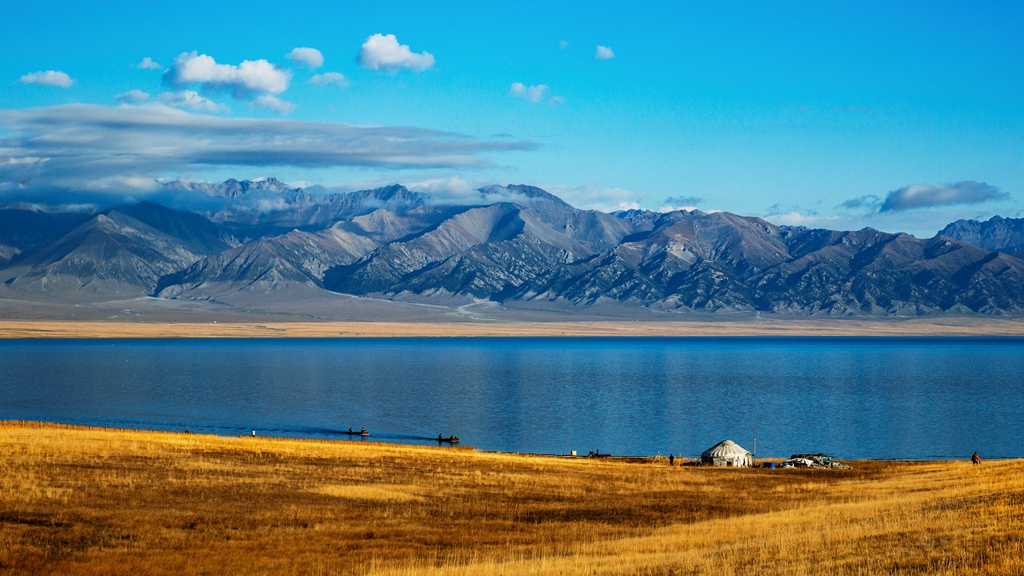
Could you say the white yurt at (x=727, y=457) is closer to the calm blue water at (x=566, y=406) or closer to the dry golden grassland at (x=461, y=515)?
the dry golden grassland at (x=461, y=515)

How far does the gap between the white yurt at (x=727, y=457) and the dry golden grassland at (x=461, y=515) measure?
19.5ft

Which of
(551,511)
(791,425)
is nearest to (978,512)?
(551,511)

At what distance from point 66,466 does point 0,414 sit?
61738mm

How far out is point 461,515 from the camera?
37.9 metres

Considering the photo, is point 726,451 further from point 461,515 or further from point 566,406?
point 566,406

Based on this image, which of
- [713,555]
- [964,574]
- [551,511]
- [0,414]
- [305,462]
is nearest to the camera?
[964,574]

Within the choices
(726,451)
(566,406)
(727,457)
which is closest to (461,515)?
(727,457)

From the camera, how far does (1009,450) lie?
8275 cm

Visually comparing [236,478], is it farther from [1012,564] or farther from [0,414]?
[0,414]

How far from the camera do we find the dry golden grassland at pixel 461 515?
84.0 feet

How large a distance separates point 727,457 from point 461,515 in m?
31.4

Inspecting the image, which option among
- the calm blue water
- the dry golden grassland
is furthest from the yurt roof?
the calm blue water

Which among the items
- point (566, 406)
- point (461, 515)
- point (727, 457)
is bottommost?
point (566, 406)

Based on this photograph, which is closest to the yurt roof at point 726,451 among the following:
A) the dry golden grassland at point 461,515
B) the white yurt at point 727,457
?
the white yurt at point 727,457
